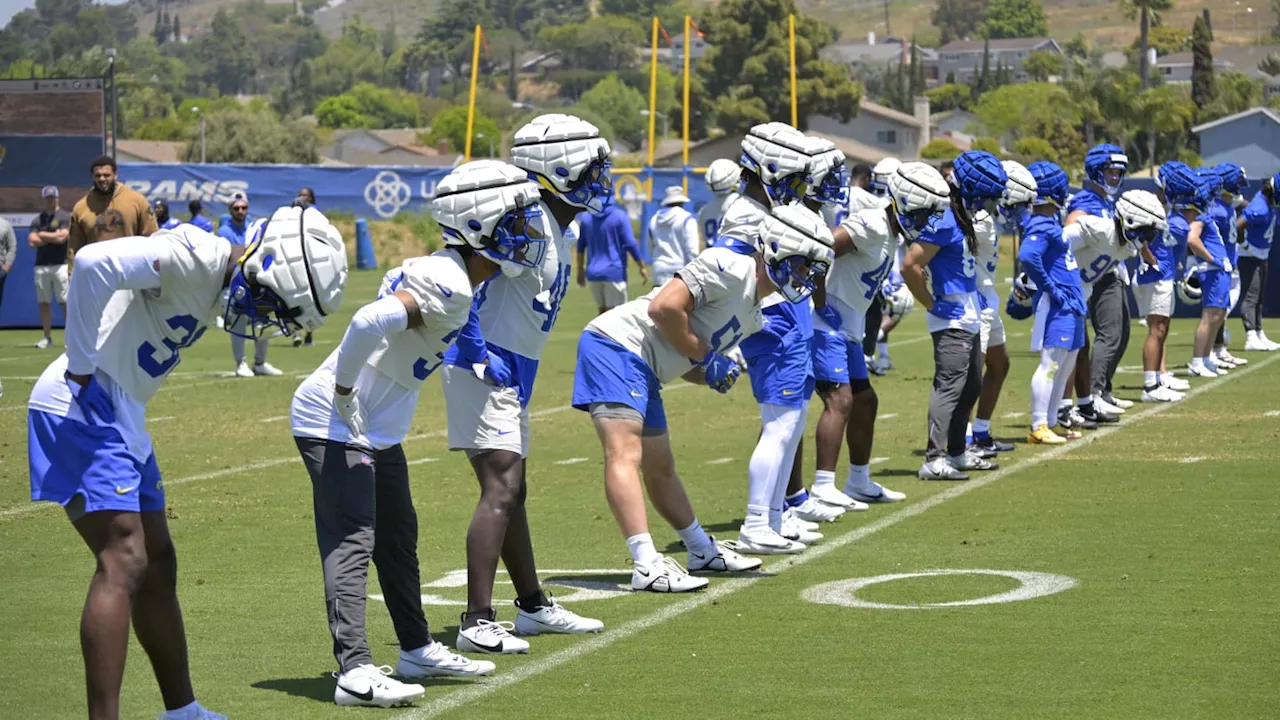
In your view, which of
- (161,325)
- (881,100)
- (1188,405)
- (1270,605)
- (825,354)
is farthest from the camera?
(881,100)

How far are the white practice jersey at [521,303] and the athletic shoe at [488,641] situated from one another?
3.90 ft

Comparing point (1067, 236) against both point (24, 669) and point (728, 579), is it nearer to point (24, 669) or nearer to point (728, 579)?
point (728, 579)

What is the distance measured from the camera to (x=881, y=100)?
186 m

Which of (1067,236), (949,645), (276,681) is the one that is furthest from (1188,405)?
(276,681)

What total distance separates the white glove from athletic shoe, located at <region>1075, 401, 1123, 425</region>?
32.0ft

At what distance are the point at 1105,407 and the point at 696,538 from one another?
7727mm

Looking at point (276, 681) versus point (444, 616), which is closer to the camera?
point (276, 681)

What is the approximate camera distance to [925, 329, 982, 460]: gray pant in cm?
1225

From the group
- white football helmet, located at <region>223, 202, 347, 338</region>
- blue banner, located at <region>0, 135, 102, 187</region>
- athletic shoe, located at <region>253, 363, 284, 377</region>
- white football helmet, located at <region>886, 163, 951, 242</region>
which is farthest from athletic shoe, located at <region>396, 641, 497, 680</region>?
blue banner, located at <region>0, 135, 102, 187</region>

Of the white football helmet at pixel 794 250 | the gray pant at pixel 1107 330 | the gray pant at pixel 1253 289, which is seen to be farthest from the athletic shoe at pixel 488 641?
the gray pant at pixel 1253 289

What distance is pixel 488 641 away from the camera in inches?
288

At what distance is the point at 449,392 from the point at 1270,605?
364 centimetres

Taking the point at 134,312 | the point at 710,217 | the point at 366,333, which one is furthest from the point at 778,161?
the point at 710,217

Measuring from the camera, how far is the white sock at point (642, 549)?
852cm
